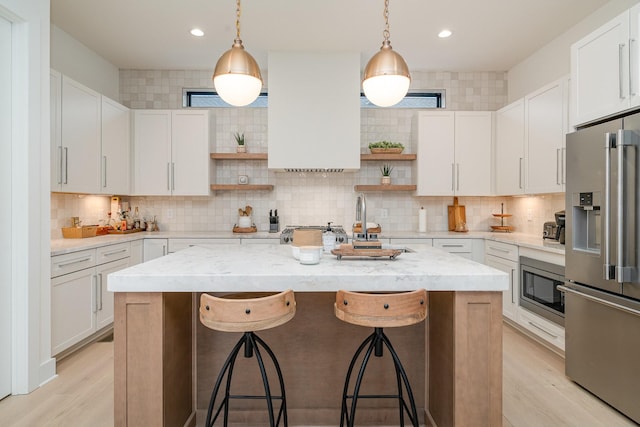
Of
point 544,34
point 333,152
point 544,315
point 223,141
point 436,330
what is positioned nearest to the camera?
point 436,330

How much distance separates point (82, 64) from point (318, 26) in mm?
2619

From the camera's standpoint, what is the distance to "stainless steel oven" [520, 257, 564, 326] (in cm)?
294

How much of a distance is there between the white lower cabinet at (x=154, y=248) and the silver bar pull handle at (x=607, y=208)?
3.93 metres

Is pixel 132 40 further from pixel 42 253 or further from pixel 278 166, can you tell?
pixel 42 253

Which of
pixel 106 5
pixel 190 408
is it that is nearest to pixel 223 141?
pixel 106 5

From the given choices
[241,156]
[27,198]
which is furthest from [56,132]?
[241,156]

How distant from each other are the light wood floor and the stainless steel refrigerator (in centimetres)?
14

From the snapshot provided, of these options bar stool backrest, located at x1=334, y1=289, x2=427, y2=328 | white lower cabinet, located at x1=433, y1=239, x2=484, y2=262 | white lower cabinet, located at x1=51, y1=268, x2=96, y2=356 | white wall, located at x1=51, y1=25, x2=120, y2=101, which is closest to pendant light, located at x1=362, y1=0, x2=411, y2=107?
bar stool backrest, located at x1=334, y1=289, x2=427, y2=328

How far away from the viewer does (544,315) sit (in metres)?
3.13

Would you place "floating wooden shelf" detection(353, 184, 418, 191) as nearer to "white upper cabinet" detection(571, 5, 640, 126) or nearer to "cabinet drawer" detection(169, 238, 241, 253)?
"cabinet drawer" detection(169, 238, 241, 253)

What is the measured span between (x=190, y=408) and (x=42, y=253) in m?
1.57

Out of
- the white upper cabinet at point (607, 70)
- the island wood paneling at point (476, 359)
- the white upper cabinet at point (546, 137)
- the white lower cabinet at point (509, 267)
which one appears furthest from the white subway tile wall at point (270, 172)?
the island wood paneling at point (476, 359)

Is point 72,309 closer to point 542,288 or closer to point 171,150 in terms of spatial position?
point 171,150

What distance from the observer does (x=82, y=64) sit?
400 cm
